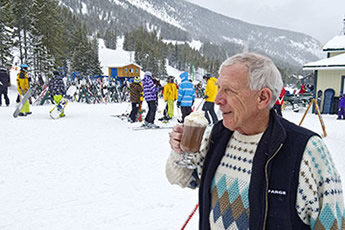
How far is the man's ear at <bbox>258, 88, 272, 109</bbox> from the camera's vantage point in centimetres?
128

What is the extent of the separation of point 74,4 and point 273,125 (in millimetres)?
175377

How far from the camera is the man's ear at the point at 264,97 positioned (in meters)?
1.28

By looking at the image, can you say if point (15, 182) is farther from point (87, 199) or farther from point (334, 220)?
point (334, 220)

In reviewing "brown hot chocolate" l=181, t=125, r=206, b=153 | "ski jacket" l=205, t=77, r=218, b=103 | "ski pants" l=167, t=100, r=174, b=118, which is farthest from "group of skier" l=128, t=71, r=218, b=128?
"brown hot chocolate" l=181, t=125, r=206, b=153

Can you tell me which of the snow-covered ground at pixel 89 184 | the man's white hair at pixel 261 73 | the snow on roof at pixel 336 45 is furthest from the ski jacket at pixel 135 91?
the snow on roof at pixel 336 45

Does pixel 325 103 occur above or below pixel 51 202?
above

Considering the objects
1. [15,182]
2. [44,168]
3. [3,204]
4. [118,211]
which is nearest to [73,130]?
[44,168]

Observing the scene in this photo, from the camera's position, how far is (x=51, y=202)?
3.57 m

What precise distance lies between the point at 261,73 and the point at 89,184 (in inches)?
142

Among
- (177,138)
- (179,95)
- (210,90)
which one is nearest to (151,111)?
(179,95)

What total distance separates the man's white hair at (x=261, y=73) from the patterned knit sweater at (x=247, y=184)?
243mm

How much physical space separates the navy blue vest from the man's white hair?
183mm

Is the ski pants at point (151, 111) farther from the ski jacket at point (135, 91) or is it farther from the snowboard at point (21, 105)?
the snowboard at point (21, 105)

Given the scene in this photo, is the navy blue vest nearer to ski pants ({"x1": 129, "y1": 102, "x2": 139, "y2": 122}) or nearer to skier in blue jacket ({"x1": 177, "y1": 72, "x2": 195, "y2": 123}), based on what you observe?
skier in blue jacket ({"x1": 177, "y1": 72, "x2": 195, "y2": 123})
